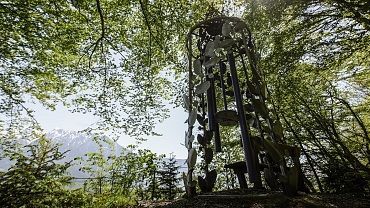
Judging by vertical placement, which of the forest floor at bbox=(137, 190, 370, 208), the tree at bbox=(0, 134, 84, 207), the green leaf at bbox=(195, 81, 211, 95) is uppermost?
the green leaf at bbox=(195, 81, 211, 95)

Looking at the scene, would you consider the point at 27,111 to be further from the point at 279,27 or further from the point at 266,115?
the point at 266,115

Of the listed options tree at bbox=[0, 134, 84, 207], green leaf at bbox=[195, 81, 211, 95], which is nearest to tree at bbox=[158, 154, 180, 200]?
tree at bbox=[0, 134, 84, 207]

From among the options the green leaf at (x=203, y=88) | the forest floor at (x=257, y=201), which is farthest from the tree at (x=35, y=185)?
the green leaf at (x=203, y=88)

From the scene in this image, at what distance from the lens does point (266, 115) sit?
54.6 inches

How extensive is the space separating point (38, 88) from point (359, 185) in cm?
995

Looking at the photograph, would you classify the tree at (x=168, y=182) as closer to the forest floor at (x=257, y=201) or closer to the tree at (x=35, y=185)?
the tree at (x=35, y=185)

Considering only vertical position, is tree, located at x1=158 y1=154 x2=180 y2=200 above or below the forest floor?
above


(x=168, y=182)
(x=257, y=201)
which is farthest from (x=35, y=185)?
(x=168, y=182)

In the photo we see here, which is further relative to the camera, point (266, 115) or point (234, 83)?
point (234, 83)

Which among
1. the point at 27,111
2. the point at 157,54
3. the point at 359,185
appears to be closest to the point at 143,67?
the point at 157,54

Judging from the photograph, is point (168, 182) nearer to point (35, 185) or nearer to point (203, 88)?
point (35, 185)

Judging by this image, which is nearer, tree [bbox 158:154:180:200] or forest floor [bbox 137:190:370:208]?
forest floor [bbox 137:190:370:208]

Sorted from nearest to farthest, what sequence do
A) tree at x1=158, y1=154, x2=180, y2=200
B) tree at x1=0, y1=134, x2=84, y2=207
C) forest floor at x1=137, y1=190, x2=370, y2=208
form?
Answer: forest floor at x1=137, y1=190, x2=370, y2=208, tree at x1=0, y1=134, x2=84, y2=207, tree at x1=158, y1=154, x2=180, y2=200

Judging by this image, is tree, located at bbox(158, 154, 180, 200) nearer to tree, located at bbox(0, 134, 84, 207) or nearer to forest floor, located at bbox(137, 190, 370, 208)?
tree, located at bbox(0, 134, 84, 207)
